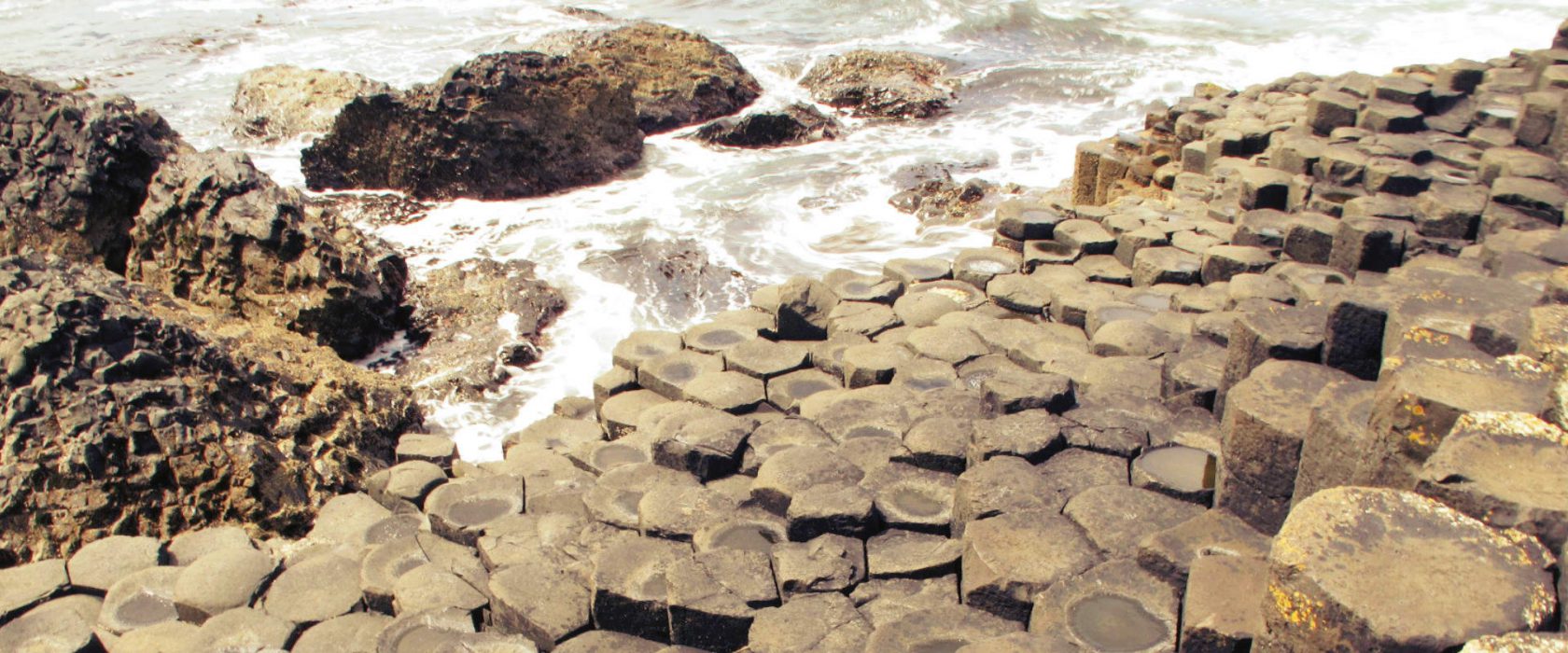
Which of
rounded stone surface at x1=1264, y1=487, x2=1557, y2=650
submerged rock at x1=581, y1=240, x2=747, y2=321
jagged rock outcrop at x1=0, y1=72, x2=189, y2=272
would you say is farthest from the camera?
submerged rock at x1=581, y1=240, x2=747, y2=321

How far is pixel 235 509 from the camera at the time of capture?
15.8 ft

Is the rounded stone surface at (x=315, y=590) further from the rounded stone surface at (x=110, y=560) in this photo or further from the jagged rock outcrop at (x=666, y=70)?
the jagged rock outcrop at (x=666, y=70)

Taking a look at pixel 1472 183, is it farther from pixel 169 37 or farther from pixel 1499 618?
pixel 169 37

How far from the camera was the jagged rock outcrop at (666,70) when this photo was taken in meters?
14.0

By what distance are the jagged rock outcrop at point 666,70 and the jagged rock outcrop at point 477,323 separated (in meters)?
4.74

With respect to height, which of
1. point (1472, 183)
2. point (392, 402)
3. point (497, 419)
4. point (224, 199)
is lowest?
point (497, 419)

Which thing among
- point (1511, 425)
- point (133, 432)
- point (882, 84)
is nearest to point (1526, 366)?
point (1511, 425)

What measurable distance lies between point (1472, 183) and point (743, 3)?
59.4 ft

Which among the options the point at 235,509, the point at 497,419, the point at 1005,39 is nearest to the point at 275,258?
the point at 497,419

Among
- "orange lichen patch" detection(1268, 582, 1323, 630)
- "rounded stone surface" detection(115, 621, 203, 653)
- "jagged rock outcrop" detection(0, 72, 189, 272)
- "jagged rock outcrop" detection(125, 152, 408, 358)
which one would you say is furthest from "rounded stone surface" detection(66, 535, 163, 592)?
"jagged rock outcrop" detection(0, 72, 189, 272)

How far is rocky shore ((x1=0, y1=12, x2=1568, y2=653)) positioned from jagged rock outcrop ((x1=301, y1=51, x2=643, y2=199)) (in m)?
3.29

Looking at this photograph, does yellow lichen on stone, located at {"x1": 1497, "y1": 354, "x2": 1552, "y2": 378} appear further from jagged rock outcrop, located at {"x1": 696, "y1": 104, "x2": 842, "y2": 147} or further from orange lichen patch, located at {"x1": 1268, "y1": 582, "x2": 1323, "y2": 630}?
jagged rock outcrop, located at {"x1": 696, "y1": 104, "x2": 842, "y2": 147}

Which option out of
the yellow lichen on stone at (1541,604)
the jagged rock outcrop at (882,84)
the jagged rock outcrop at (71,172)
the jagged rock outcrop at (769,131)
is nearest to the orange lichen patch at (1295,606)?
the yellow lichen on stone at (1541,604)

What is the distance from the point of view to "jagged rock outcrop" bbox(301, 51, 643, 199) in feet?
36.4
